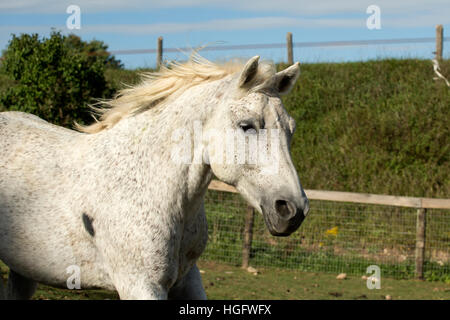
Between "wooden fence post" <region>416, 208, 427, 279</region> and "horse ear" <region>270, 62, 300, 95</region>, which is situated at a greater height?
"horse ear" <region>270, 62, 300, 95</region>

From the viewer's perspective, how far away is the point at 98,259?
339cm

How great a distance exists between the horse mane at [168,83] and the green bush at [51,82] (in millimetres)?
5941

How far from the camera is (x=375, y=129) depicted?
1522cm

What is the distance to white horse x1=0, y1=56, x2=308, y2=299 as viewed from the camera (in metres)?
3.03

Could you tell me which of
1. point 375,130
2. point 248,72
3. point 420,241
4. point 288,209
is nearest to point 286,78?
point 248,72

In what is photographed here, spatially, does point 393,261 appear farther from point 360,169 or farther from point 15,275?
point 15,275

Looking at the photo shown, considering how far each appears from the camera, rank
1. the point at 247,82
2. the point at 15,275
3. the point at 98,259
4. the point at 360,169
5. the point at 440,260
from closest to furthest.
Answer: the point at 247,82
the point at 98,259
the point at 15,275
the point at 440,260
the point at 360,169

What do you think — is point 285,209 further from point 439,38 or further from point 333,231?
point 439,38

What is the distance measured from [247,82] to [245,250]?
7.66 meters

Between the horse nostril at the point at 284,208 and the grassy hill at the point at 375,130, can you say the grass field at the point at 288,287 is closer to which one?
the grassy hill at the point at 375,130

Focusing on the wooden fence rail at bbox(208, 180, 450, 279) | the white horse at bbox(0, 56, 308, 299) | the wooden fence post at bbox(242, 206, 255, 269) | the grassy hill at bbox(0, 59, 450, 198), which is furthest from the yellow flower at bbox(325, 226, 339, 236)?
the white horse at bbox(0, 56, 308, 299)

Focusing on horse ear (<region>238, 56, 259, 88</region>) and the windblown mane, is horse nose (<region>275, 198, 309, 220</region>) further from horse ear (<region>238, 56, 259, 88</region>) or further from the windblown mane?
the windblown mane

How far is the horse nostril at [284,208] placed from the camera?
2.83 metres
